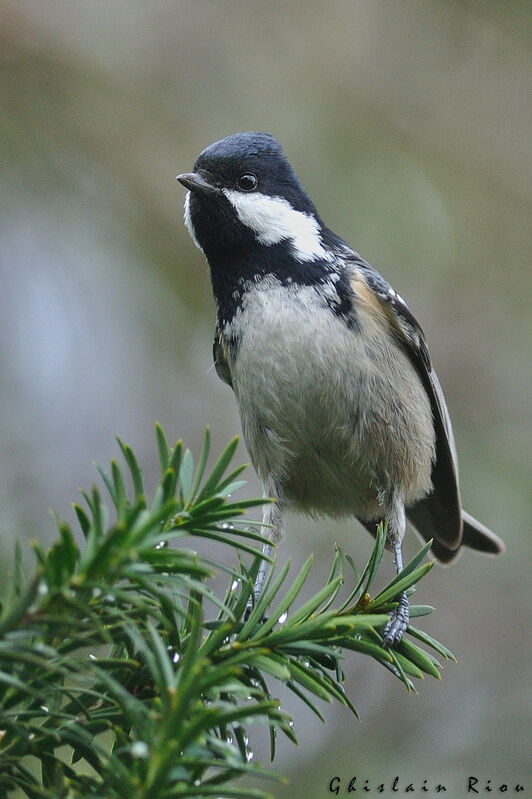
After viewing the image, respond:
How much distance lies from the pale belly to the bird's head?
0.30 m

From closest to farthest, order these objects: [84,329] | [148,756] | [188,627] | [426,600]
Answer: [148,756] → [188,627] → [426,600] → [84,329]

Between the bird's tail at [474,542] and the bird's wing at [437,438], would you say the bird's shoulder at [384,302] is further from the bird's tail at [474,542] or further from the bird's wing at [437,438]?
the bird's tail at [474,542]

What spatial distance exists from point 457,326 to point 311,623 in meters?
3.44

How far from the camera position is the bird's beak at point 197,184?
275 centimetres

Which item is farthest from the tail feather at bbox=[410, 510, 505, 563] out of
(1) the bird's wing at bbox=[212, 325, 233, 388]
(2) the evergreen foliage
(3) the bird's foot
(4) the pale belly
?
(2) the evergreen foliage

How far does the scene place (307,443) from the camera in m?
2.66

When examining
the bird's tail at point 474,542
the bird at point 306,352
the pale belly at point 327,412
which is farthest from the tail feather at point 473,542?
the pale belly at point 327,412

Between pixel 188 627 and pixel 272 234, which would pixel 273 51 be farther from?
pixel 188 627

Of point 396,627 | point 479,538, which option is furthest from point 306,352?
point 479,538

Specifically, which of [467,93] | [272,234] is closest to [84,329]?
[272,234]

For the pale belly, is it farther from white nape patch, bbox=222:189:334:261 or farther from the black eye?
the black eye

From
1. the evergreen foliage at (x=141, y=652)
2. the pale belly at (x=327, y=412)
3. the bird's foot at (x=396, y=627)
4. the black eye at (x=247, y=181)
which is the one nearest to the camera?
the evergreen foliage at (x=141, y=652)

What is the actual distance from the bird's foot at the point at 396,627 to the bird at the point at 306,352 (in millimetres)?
703

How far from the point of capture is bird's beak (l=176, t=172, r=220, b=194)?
108 inches
